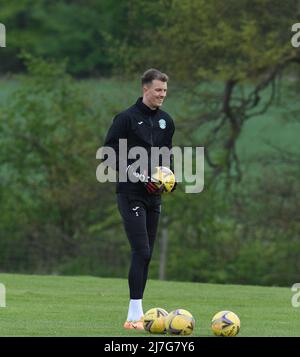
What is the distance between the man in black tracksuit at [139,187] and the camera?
35.0 feet

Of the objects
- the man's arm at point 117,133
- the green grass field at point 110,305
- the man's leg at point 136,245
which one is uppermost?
the man's arm at point 117,133

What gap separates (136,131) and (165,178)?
57 cm

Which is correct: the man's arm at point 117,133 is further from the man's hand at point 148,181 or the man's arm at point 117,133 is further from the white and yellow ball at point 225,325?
the white and yellow ball at point 225,325

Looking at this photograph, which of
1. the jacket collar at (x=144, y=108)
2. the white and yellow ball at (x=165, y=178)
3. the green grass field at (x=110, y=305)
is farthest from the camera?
the jacket collar at (x=144, y=108)

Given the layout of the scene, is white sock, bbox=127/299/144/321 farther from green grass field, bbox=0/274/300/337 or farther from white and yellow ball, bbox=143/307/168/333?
white and yellow ball, bbox=143/307/168/333

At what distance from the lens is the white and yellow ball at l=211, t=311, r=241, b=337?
32.9 feet

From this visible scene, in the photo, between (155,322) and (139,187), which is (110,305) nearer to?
(139,187)

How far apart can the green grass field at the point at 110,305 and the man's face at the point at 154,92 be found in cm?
228

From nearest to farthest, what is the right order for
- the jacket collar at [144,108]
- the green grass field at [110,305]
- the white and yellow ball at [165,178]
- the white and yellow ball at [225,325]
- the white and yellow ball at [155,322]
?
the white and yellow ball at [225,325], the white and yellow ball at [155,322], the white and yellow ball at [165,178], the green grass field at [110,305], the jacket collar at [144,108]

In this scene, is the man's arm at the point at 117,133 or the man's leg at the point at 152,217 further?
the man's leg at the point at 152,217

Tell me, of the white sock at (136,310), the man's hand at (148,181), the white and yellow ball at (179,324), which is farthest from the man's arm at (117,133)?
the white and yellow ball at (179,324)

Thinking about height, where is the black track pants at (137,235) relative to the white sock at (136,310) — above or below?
above

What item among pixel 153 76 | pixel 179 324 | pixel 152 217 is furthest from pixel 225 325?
pixel 153 76
